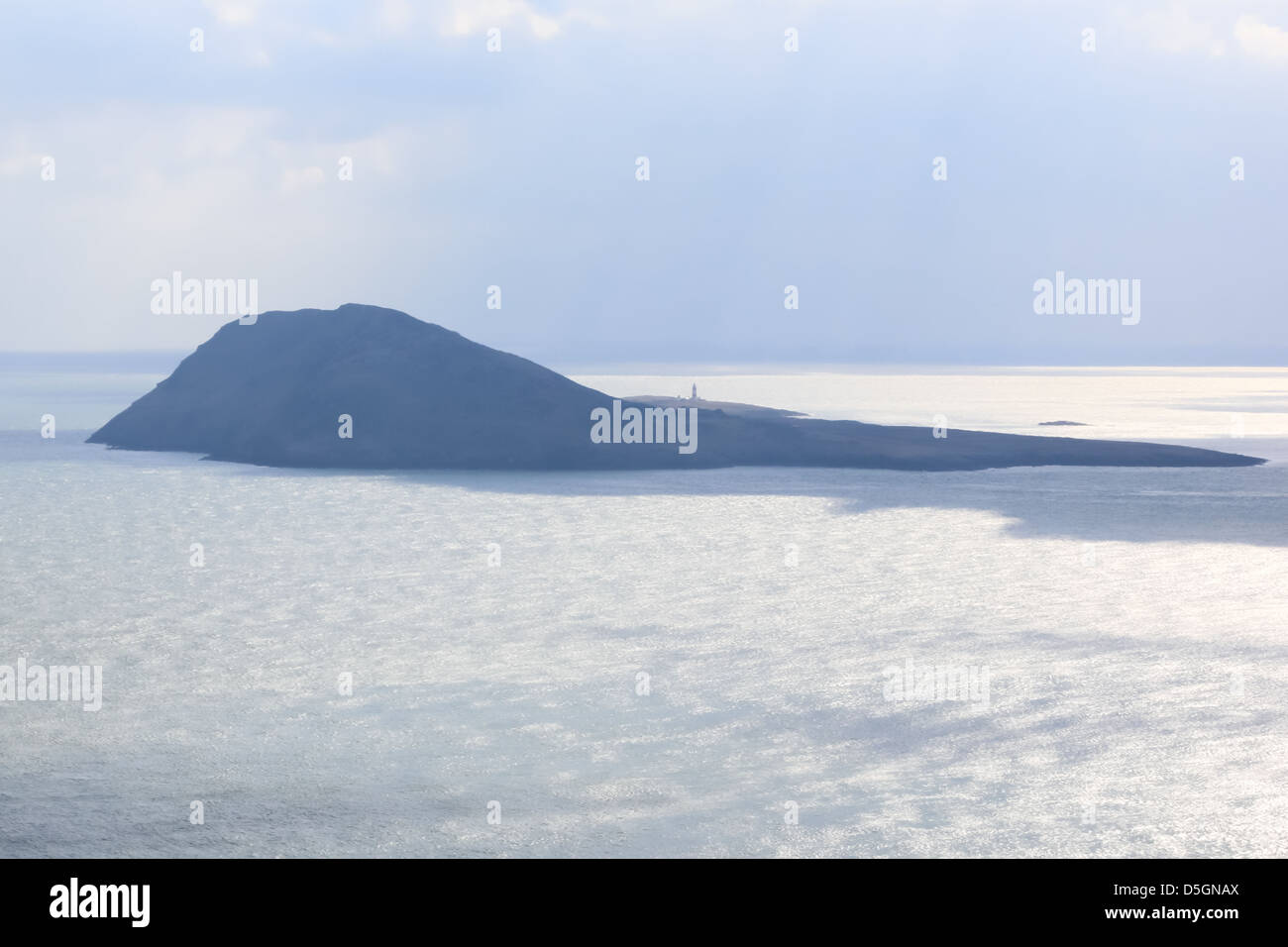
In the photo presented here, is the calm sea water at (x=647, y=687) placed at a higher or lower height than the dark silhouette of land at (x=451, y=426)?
lower

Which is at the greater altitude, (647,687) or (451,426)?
(451,426)

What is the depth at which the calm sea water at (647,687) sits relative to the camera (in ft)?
35.9

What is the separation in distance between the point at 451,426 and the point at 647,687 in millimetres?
41945

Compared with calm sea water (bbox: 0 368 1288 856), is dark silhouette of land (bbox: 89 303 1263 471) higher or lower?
higher

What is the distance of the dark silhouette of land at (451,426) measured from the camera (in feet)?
183

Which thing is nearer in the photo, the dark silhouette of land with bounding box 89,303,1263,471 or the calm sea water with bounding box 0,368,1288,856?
the calm sea water with bounding box 0,368,1288,856

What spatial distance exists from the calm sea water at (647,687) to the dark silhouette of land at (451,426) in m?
20.5

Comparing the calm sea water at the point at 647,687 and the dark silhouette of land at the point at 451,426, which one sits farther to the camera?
the dark silhouette of land at the point at 451,426

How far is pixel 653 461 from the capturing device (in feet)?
186

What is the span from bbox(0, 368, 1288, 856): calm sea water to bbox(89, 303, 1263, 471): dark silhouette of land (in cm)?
2053

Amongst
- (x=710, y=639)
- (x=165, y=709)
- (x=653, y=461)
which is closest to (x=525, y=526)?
(x=710, y=639)

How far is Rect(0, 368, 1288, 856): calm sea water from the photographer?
35.9 feet

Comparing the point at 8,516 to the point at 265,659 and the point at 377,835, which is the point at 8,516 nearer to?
the point at 265,659

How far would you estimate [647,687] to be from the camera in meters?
15.9
